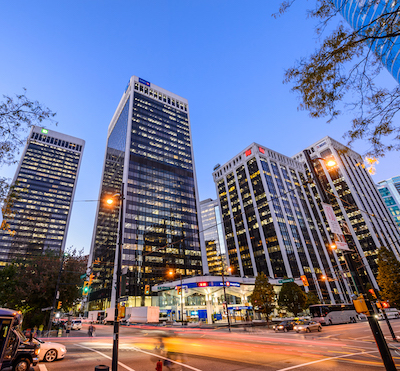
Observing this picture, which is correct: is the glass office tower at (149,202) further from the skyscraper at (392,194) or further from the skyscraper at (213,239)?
the skyscraper at (392,194)

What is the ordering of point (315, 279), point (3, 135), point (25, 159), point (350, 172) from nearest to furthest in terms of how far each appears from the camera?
point (3, 135)
point (315, 279)
point (350, 172)
point (25, 159)

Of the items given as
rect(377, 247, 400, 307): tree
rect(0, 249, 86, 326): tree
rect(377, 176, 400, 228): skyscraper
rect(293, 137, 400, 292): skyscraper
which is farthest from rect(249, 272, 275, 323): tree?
rect(377, 176, 400, 228): skyscraper

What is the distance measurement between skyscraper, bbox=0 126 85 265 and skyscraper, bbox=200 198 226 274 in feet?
344

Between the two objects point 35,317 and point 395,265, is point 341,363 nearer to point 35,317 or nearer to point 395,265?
point 395,265

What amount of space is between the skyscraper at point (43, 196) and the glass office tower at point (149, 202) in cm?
6035

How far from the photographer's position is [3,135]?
9.01 meters

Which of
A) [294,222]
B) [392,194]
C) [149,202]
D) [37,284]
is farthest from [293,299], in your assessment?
[392,194]

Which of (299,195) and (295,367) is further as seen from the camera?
(299,195)

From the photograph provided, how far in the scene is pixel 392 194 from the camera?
174 m

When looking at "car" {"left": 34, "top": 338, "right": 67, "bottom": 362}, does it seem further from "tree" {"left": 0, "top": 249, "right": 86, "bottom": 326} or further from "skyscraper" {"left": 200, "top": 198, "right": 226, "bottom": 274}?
"skyscraper" {"left": 200, "top": 198, "right": 226, "bottom": 274}

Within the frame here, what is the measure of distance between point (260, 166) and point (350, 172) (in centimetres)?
5546

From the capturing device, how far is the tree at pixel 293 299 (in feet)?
164

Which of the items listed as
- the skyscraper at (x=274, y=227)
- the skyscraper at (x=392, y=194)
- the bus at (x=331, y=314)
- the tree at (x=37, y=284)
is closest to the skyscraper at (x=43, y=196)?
the skyscraper at (x=274, y=227)

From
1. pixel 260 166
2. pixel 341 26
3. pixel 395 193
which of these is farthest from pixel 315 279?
pixel 395 193
